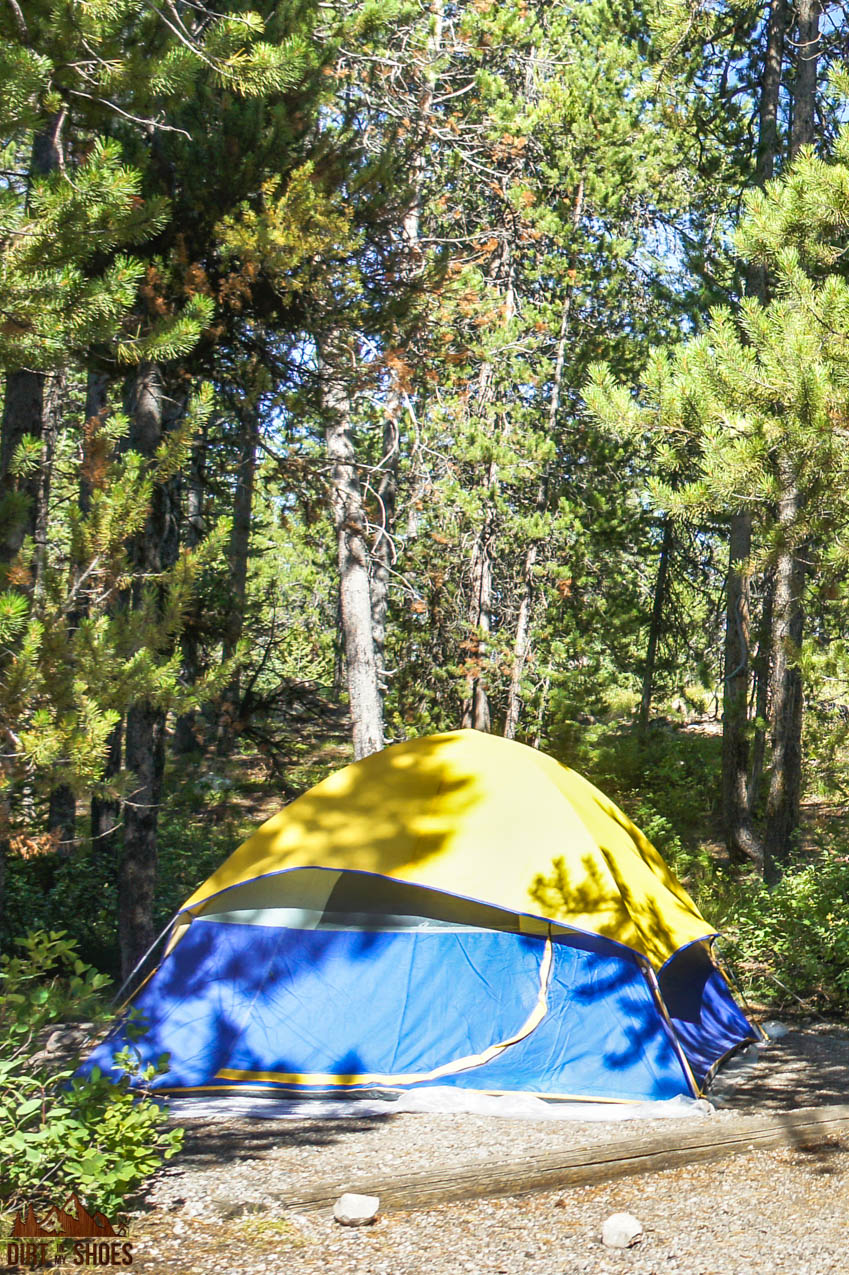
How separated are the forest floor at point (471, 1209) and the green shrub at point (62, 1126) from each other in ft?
0.81

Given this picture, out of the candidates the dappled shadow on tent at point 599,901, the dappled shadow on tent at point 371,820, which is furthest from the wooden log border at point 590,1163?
the dappled shadow on tent at point 371,820

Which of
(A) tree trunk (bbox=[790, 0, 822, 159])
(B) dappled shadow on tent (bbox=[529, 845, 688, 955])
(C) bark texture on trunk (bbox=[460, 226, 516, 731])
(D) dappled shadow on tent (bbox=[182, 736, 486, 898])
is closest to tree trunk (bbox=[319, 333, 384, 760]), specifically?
(C) bark texture on trunk (bbox=[460, 226, 516, 731])

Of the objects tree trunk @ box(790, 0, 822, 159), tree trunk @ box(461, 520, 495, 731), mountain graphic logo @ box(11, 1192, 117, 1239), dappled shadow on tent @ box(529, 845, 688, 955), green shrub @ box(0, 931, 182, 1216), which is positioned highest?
tree trunk @ box(790, 0, 822, 159)

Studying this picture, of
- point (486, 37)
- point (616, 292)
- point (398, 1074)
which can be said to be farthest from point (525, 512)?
point (398, 1074)

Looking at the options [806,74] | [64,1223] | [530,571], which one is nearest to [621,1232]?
[64,1223]

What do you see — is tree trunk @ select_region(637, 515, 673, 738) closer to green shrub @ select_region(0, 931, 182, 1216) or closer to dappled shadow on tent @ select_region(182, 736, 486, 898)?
dappled shadow on tent @ select_region(182, 736, 486, 898)

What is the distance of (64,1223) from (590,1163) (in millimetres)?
2192

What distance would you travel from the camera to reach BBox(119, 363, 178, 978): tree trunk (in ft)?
26.3

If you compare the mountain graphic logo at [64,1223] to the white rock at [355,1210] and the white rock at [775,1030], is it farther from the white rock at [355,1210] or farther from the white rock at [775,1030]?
the white rock at [775,1030]

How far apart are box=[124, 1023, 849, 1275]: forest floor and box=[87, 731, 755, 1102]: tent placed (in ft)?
1.56

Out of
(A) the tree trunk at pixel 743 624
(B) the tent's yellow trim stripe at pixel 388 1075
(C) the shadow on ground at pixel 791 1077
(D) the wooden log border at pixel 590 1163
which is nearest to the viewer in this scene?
(D) the wooden log border at pixel 590 1163

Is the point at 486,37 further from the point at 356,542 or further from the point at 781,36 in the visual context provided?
the point at 356,542

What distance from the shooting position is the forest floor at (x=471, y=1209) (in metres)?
3.91

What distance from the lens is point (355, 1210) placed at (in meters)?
4.14
